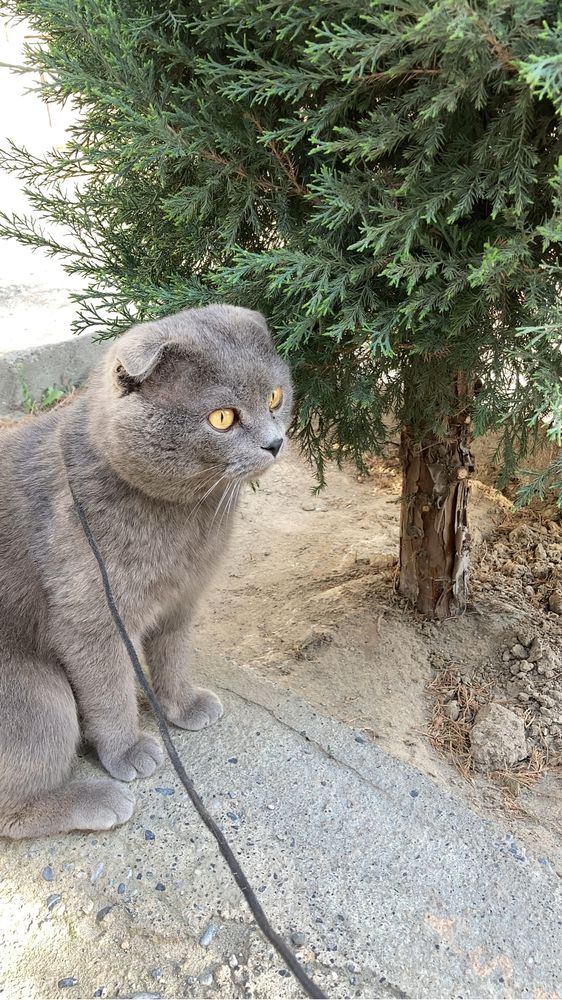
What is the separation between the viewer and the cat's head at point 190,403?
2.00 metres

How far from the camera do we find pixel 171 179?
2480 millimetres

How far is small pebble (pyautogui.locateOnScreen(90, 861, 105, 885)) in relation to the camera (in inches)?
→ 83.4

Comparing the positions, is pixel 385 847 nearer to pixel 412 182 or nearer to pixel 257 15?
pixel 412 182

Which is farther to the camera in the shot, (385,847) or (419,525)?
(419,525)

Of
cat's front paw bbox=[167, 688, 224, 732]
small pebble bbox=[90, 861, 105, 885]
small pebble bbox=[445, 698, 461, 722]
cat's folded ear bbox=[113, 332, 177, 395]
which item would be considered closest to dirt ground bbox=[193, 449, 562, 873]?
small pebble bbox=[445, 698, 461, 722]

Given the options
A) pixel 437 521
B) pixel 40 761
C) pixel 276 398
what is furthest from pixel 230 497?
pixel 437 521

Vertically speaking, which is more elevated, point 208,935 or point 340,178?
point 340,178

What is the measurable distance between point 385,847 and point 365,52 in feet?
6.94

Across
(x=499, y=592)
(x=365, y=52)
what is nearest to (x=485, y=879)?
(x=499, y=592)

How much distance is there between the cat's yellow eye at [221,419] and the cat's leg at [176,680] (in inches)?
33.8

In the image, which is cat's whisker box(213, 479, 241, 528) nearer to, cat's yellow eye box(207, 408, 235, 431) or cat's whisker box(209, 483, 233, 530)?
cat's whisker box(209, 483, 233, 530)

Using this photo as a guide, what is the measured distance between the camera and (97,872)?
7.00 feet

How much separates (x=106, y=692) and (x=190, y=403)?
0.95 meters

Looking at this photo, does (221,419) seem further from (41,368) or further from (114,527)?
(41,368)
